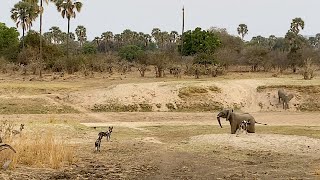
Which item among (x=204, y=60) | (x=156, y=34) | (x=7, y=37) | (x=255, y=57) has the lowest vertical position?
(x=204, y=60)

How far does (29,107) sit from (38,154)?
1715cm

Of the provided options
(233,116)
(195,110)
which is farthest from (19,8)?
(233,116)

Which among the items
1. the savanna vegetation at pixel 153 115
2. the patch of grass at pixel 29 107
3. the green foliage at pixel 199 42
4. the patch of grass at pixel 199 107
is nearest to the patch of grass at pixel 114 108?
the savanna vegetation at pixel 153 115

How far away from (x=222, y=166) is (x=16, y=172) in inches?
191

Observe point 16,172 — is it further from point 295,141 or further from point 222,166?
point 295,141

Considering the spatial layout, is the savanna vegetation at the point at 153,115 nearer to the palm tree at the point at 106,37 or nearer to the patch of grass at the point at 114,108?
the patch of grass at the point at 114,108

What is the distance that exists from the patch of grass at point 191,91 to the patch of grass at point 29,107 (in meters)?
6.71

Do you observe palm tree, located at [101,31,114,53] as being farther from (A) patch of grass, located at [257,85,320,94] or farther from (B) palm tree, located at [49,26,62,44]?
(A) patch of grass, located at [257,85,320,94]

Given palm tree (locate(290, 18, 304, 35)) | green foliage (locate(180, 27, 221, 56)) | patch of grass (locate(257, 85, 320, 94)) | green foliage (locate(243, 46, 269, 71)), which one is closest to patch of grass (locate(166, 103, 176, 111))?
patch of grass (locate(257, 85, 320, 94))

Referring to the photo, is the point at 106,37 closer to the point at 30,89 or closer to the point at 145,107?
the point at 30,89

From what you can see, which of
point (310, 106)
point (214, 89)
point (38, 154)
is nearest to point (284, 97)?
point (310, 106)

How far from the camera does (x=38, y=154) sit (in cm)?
1253

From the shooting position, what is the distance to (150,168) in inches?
499

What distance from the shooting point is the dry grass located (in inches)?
481
